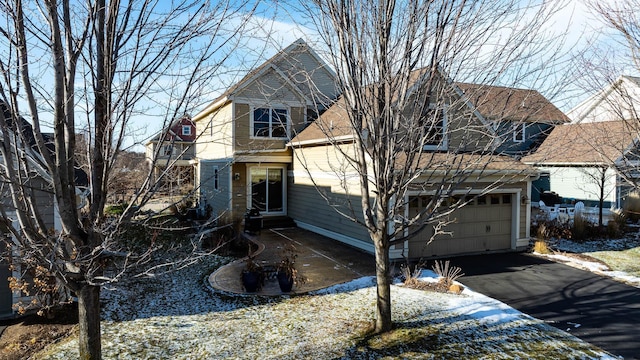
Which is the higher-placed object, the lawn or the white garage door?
the white garage door

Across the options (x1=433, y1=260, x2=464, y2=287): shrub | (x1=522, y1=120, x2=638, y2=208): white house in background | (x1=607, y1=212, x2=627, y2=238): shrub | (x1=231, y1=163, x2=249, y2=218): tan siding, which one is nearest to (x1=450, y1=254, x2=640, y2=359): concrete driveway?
(x1=433, y1=260, x2=464, y2=287): shrub

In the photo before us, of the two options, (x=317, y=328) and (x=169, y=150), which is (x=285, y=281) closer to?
(x=317, y=328)

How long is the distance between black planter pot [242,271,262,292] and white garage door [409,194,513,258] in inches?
197

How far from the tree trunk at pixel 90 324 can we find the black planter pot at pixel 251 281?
13.9 ft

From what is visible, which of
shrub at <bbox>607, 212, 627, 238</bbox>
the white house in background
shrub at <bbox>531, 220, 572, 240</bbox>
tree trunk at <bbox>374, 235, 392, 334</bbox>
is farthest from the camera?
the white house in background

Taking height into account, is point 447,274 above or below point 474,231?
below

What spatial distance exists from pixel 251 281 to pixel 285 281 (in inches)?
30.8

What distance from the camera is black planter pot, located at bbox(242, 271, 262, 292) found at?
8906 millimetres

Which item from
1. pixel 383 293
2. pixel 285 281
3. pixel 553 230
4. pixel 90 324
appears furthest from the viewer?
pixel 553 230

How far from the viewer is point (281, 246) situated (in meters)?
13.1

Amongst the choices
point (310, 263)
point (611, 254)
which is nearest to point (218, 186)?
point (310, 263)

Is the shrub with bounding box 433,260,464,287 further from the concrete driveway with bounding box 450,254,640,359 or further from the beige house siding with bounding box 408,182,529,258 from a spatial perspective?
the beige house siding with bounding box 408,182,529,258

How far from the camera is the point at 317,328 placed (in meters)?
7.02

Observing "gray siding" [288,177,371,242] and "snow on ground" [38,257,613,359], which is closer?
"snow on ground" [38,257,613,359]
